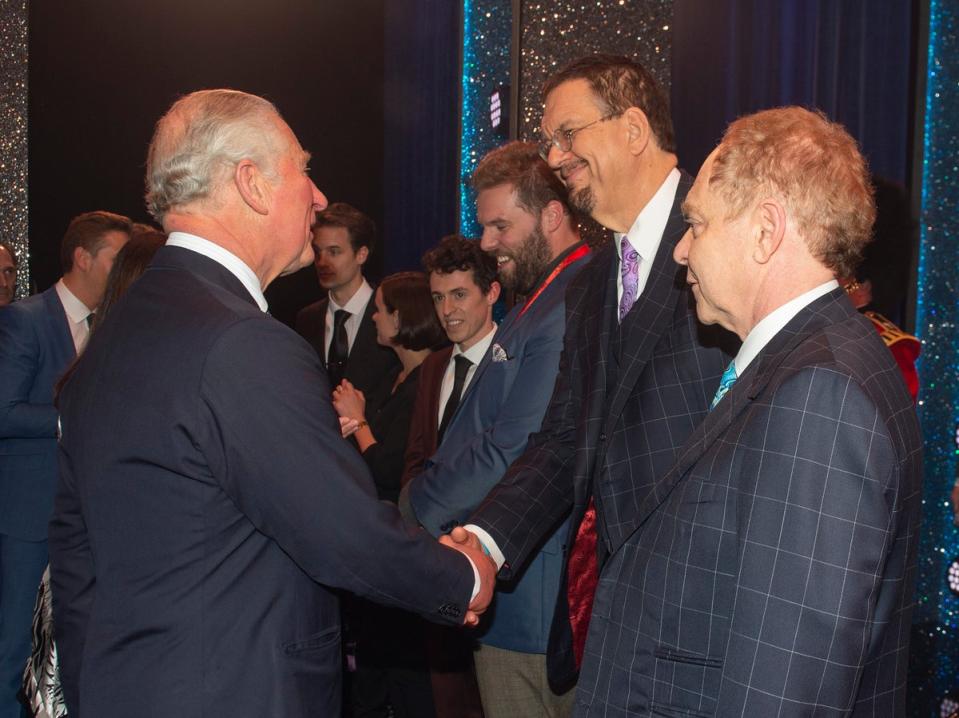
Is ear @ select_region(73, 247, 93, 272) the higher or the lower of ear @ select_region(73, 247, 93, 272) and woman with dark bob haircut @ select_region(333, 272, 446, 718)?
the higher

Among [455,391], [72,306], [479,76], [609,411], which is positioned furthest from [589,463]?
[479,76]

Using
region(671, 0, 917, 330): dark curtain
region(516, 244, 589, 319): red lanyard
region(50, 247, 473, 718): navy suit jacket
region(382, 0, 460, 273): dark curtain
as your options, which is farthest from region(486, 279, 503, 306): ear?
region(382, 0, 460, 273): dark curtain

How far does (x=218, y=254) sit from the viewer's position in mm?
1718

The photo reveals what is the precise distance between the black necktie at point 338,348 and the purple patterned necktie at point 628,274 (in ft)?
8.67

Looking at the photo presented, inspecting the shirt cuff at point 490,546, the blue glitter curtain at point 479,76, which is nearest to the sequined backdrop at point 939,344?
the shirt cuff at point 490,546

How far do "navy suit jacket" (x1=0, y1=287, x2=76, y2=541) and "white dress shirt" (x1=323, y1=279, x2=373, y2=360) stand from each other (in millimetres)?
1384

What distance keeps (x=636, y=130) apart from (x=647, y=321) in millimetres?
525

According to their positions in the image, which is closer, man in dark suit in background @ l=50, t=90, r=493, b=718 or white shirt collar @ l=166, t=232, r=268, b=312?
man in dark suit in background @ l=50, t=90, r=493, b=718

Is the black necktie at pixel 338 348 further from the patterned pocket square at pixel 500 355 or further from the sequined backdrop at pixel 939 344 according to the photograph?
the sequined backdrop at pixel 939 344

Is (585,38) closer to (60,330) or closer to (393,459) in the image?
(393,459)

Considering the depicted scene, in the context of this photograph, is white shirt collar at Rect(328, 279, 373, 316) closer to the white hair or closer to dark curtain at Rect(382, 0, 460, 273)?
dark curtain at Rect(382, 0, 460, 273)

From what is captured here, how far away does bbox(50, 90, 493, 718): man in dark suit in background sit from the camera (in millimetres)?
1533

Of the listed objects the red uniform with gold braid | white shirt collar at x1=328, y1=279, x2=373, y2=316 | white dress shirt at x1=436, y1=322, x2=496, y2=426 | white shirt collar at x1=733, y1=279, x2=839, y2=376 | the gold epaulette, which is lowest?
white dress shirt at x1=436, y1=322, x2=496, y2=426

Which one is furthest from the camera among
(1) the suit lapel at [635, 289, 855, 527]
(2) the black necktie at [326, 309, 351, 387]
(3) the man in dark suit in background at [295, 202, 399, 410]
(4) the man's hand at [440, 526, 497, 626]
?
(2) the black necktie at [326, 309, 351, 387]
